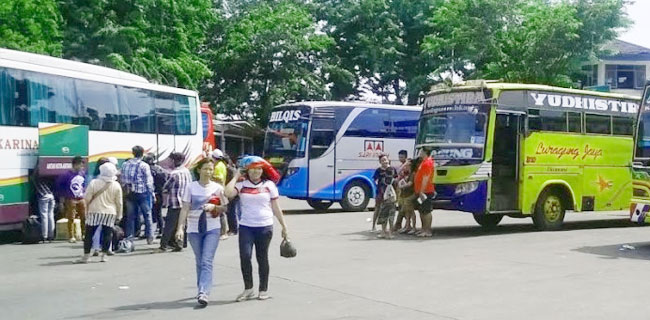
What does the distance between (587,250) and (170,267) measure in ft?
23.0

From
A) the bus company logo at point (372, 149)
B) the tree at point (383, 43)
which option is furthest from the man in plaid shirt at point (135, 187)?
the tree at point (383, 43)

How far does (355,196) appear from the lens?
24.7 m

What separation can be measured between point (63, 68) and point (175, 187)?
4790 mm

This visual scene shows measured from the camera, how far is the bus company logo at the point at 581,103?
55.5 feet

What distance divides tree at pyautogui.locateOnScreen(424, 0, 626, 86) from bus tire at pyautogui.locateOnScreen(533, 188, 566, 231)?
13.8 metres

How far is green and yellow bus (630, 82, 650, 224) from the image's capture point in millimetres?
13602

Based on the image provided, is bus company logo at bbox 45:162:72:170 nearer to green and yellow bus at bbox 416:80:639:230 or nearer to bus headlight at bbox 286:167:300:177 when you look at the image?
green and yellow bus at bbox 416:80:639:230

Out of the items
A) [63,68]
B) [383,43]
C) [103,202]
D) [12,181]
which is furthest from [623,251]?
[383,43]

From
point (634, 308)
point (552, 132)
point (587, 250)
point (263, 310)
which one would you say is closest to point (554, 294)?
point (634, 308)

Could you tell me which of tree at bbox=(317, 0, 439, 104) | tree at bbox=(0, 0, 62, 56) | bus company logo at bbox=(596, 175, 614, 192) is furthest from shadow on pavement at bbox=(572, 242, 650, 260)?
tree at bbox=(317, 0, 439, 104)

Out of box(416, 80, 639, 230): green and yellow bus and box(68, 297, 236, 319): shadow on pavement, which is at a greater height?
box(416, 80, 639, 230): green and yellow bus

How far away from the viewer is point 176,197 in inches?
539

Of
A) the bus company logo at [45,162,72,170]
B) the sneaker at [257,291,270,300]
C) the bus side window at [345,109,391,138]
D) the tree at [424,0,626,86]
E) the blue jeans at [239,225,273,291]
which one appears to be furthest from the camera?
the tree at [424,0,626,86]

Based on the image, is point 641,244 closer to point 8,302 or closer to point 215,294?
point 215,294
